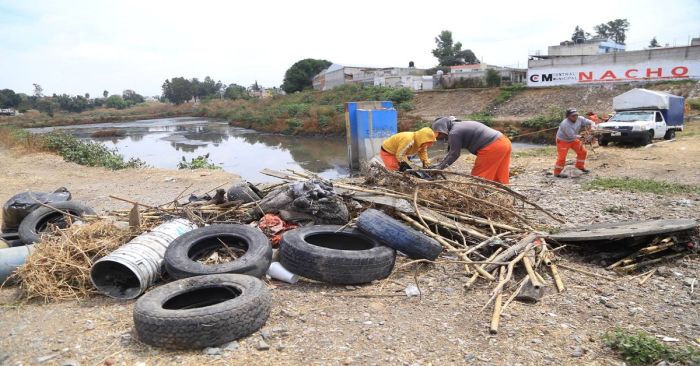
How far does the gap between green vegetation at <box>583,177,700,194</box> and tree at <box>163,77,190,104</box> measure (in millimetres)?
96687

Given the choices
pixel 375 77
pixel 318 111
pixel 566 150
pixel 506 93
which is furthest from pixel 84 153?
pixel 375 77

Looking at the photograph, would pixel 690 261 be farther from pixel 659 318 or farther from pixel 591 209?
pixel 591 209

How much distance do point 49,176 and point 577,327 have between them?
577 inches

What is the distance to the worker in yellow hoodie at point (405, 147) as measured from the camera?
285 inches

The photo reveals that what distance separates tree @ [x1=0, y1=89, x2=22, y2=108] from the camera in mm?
79625

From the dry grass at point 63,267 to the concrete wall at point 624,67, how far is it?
33.7m

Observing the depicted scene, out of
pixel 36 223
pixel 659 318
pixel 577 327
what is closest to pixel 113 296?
pixel 36 223

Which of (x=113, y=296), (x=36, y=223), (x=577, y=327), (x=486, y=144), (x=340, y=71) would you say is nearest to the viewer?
(x=577, y=327)

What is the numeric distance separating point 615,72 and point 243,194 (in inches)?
1262

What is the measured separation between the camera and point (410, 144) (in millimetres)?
7273

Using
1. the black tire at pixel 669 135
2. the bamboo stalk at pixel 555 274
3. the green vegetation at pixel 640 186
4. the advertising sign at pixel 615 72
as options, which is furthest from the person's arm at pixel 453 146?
the advertising sign at pixel 615 72

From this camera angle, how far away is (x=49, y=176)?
43.2ft

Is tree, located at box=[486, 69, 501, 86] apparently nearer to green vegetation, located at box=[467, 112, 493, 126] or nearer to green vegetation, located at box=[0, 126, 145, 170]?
green vegetation, located at box=[467, 112, 493, 126]

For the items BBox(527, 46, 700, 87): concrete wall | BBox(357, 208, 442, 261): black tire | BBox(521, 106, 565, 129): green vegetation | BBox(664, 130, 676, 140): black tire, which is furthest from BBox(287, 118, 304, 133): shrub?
BBox(357, 208, 442, 261): black tire
